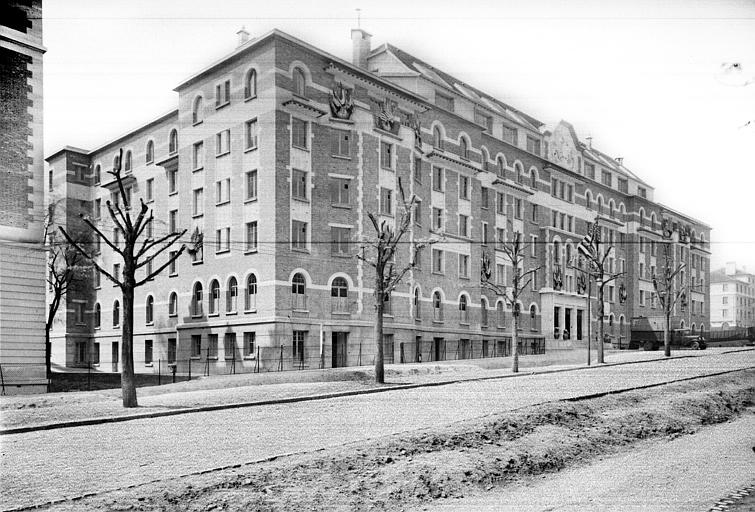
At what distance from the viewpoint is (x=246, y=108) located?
15.7m

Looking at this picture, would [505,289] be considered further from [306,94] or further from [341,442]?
[341,442]

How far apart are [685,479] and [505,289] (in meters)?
8.98

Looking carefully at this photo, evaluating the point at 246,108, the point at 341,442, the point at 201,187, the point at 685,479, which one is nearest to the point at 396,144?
the point at 246,108

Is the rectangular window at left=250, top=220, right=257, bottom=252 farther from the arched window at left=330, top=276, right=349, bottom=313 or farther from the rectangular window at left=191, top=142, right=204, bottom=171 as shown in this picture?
the arched window at left=330, top=276, right=349, bottom=313

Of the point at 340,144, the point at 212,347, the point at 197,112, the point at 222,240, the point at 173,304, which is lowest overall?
the point at 212,347

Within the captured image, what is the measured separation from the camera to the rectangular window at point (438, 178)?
17.1 metres

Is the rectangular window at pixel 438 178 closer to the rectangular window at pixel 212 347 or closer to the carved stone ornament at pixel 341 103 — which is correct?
the carved stone ornament at pixel 341 103

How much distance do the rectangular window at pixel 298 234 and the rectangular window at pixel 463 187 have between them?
3.85 m

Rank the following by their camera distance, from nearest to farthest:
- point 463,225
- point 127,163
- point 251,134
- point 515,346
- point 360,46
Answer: point 360,46, point 251,134, point 463,225, point 127,163, point 515,346

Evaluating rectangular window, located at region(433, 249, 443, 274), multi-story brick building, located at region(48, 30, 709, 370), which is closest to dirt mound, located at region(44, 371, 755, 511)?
multi-story brick building, located at region(48, 30, 709, 370)

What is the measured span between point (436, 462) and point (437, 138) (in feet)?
31.5

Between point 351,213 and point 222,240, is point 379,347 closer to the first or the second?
point 351,213

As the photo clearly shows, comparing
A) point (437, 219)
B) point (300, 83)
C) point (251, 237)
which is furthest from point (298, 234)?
point (300, 83)

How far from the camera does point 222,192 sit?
57.6ft
